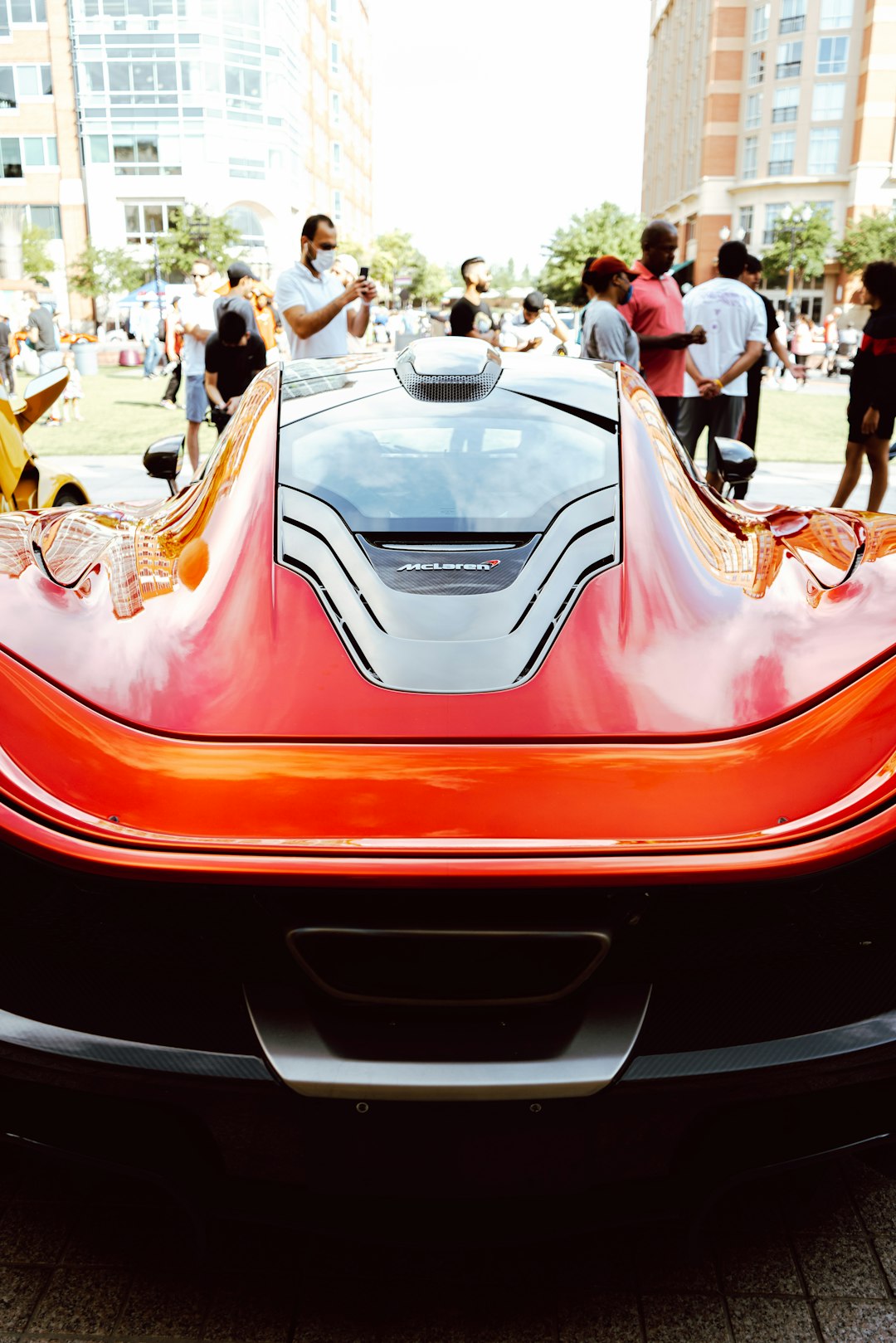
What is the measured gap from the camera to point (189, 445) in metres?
9.70

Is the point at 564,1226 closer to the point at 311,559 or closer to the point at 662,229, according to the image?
the point at 311,559

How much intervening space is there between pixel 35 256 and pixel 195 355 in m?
51.9

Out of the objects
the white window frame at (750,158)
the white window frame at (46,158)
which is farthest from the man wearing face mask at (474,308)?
the white window frame at (750,158)

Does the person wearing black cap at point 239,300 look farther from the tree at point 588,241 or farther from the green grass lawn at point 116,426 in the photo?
the tree at point 588,241

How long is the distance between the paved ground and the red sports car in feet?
0.92

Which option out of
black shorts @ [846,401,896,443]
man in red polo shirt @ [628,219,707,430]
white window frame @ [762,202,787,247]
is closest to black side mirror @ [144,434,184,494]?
man in red polo shirt @ [628,219,707,430]

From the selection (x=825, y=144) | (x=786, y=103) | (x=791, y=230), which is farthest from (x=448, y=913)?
(x=786, y=103)

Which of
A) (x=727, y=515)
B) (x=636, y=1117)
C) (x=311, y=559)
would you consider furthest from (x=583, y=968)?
(x=727, y=515)

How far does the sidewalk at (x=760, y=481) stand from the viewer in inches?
362

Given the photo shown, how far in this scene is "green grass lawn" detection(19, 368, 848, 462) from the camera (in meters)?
12.6

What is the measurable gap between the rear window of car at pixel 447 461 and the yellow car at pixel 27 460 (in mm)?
2282

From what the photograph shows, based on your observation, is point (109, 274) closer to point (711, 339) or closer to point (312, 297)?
point (312, 297)

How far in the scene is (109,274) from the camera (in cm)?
5309

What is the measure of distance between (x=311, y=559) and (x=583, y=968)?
3.07ft
